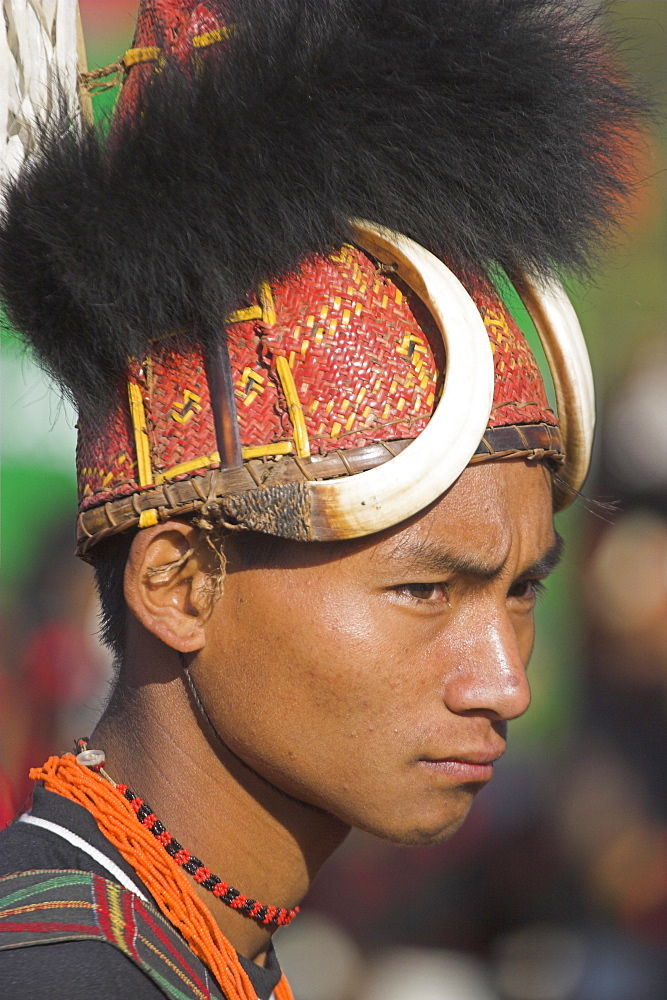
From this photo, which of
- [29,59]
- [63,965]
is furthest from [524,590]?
[29,59]

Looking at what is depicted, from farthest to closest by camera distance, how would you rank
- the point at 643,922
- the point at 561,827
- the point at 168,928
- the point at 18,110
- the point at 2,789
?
1. the point at 561,827
2. the point at 643,922
3. the point at 2,789
4. the point at 18,110
5. the point at 168,928

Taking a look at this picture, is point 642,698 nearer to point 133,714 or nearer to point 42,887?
point 133,714

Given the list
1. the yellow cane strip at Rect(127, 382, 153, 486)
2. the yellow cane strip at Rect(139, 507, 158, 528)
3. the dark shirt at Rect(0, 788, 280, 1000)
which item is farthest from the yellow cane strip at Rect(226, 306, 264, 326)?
the dark shirt at Rect(0, 788, 280, 1000)

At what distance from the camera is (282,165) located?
1.74 metres

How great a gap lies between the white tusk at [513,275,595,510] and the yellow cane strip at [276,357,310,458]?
22.6 inches

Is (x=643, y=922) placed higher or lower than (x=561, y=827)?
lower

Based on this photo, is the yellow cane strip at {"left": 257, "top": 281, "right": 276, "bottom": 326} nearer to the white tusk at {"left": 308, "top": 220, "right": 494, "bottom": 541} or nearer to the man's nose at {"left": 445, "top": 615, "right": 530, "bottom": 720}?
the white tusk at {"left": 308, "top": 220, "right": 494, "bottom": 541}

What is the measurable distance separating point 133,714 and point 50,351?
28.3 inches

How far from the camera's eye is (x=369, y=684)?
1755 mm

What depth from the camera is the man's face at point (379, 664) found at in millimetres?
1757

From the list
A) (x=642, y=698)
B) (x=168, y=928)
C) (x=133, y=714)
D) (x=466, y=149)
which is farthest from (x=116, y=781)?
(x=642, y=698)

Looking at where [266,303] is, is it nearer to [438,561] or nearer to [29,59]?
[438,561]

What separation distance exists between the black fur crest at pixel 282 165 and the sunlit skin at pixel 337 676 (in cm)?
43

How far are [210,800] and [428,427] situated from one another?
808 millimetres
